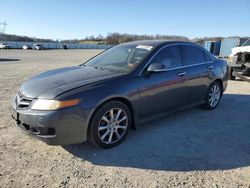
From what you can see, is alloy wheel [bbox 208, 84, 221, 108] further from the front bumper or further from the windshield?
the front bumper

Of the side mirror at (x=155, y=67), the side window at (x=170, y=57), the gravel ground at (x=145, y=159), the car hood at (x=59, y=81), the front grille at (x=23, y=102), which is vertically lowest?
the gravel ground at (x=145, y=159)

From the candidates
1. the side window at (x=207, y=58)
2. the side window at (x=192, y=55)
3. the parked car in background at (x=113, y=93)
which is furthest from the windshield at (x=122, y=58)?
the side window at (x=207, y=58)

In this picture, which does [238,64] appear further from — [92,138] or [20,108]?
[20,108]

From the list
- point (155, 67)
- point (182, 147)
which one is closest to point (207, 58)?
point (155, 67)

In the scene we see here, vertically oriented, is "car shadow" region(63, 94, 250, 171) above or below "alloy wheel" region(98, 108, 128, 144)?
below

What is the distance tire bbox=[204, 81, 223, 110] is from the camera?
584 cm

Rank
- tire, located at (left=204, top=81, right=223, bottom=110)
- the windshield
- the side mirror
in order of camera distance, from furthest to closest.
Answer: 1. tire, located at (left=204, top=81, right=223, bottom=110)
2. the windshield
3. the side mirror

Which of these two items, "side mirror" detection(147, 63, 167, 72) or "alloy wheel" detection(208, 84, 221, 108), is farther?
"alloy wheel" detection(208, 84, 221, 108)

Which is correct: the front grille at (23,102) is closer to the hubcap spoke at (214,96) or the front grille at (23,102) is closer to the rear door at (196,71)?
the rear door at (196,71)

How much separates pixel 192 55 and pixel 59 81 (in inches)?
114

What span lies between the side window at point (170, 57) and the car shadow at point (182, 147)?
1.16 metres

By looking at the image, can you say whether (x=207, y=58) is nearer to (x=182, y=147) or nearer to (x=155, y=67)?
(x=155, y=67)

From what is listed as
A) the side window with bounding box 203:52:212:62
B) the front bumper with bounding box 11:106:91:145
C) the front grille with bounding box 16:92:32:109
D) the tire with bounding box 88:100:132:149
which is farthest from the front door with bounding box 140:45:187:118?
the front grille with bounding box 16:92:32:109

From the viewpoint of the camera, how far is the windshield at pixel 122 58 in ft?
14.3
